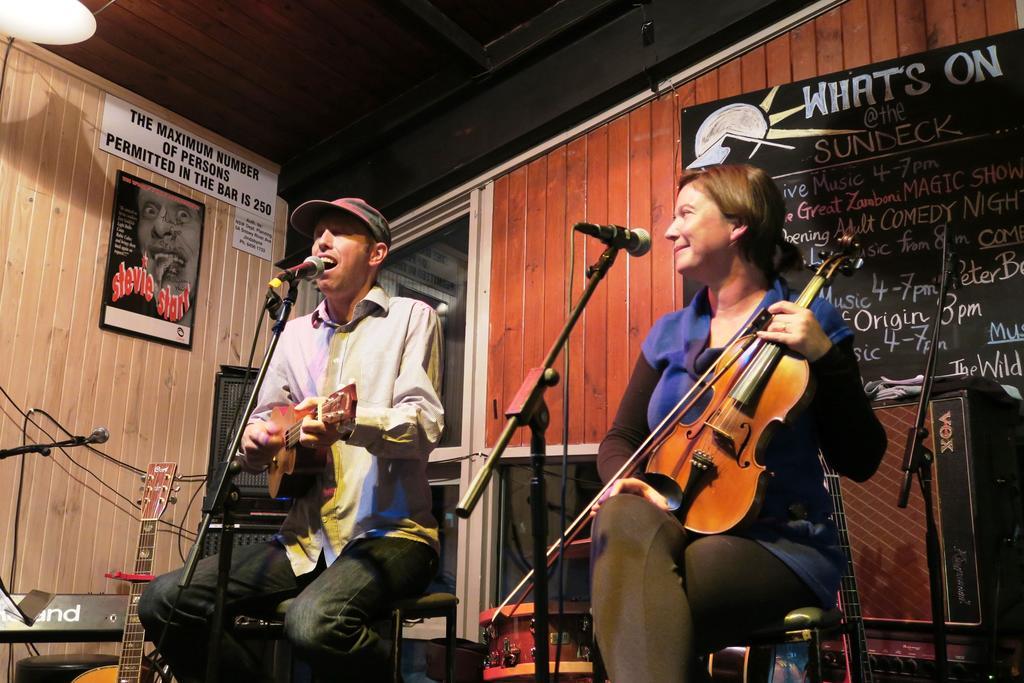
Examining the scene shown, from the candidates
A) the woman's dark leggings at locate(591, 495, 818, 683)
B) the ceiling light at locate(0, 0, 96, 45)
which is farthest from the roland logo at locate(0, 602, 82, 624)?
the woman's dark leggings at locate(591, 495, 818, 683)

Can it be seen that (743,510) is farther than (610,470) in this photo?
No

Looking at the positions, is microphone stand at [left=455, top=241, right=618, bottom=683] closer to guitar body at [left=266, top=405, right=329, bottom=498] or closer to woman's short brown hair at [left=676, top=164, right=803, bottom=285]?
woman's short brown hair at [left=676, top=164, right=803, bottom=285]

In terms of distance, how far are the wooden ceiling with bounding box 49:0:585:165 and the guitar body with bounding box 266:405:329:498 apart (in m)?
2.38

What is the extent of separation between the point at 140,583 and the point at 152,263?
206 cm

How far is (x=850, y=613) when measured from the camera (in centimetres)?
235

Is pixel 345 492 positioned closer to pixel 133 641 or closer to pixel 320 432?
pixel 320 432

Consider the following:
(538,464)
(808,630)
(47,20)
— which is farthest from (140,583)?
(808,630)

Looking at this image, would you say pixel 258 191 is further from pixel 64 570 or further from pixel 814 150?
pixel 814 150

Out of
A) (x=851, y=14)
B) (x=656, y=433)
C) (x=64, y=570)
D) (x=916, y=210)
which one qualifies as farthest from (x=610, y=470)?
(x=64, y=570)

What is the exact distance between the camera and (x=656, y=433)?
1.89 m

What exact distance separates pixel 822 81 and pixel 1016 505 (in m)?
1.66

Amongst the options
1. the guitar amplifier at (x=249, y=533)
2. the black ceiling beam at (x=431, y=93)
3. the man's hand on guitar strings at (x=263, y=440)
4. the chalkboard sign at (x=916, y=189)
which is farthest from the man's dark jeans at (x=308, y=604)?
the black ceiling beam at (x=431, y=93)

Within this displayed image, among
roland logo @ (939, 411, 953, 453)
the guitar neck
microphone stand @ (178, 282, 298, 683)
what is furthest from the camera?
the guitar neck

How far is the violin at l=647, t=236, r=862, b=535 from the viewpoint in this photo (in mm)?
1669
